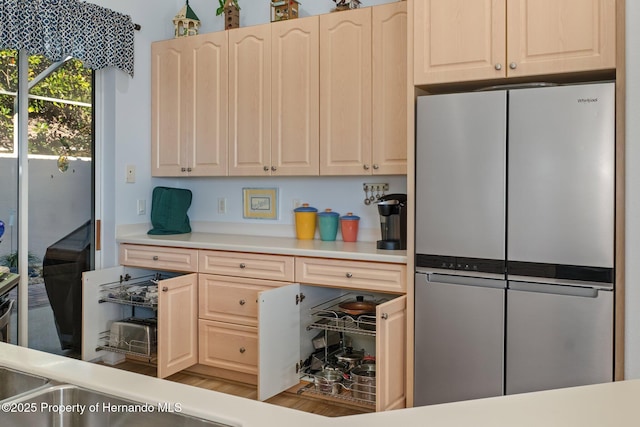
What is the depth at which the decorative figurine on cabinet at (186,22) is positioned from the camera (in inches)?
147

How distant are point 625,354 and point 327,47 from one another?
2161mm

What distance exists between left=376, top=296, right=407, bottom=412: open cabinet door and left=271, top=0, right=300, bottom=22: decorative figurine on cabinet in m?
1.91

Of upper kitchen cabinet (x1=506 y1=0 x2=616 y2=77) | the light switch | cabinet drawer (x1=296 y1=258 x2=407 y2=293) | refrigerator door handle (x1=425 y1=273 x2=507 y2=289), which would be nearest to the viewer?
upper kitchen cabinet (x1=506 y1=0 x2=616 y2=77)

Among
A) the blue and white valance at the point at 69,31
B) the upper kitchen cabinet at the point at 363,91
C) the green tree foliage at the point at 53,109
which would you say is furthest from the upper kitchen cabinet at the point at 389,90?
the green tree foliage at the point at 53,109

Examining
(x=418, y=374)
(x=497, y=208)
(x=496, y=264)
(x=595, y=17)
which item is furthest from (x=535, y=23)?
(x=418, y=374)

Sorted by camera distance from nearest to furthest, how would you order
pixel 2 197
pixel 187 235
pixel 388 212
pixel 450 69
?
pixel 450 69 < pixel 388 212 < pixel 2 197 < pixel 187 235

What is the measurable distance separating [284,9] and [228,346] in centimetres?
208

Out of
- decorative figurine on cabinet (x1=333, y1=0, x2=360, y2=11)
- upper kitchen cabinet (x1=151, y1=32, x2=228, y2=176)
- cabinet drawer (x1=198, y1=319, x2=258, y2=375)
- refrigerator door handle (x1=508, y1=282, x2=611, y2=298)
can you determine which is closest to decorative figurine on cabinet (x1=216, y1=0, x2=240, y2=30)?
upper kitchen cabinet (x1=151, y1=32, x2=228, y2=176)

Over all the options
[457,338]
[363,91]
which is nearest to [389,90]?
[363,91]

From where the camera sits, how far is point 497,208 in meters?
2.34

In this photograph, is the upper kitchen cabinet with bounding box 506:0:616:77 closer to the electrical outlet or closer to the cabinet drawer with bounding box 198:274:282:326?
the cabinet drawer with bounding box 198:274:282:326

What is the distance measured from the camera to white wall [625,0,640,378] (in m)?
2.09

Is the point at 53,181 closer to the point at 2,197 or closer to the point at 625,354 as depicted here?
the point at 2,197

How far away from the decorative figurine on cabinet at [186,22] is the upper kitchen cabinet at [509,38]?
182 centimetres
